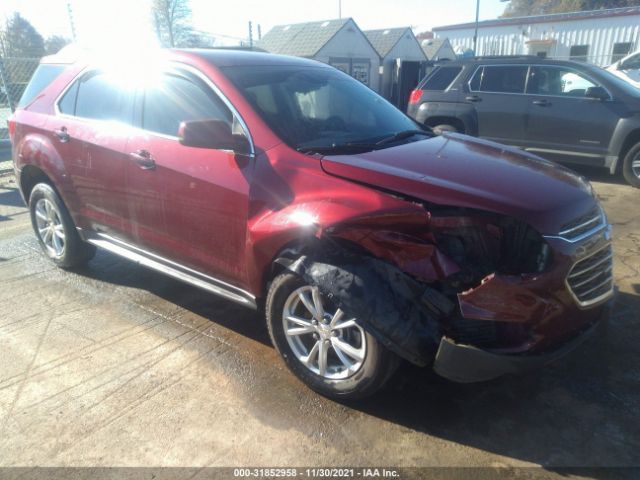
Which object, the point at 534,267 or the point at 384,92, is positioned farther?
the point at 384,92

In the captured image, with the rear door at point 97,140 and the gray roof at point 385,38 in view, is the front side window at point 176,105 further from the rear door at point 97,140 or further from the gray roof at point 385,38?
the gray roof at point 385,38

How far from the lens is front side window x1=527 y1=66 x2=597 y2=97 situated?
25.2 ft

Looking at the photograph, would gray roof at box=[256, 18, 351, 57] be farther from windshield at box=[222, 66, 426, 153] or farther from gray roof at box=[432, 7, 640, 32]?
windshield at box=[222, 66, 426, 153]

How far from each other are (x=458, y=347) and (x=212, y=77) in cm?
221

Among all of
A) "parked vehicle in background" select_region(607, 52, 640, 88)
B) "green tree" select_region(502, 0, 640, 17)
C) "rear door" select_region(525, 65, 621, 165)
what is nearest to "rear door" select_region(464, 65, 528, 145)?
"rear door" select_region(525, 65, 621, 165)

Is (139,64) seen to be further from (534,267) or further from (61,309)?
(534,267)

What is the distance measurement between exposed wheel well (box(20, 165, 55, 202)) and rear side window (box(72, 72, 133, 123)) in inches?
26.8

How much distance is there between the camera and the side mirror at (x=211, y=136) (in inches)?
116

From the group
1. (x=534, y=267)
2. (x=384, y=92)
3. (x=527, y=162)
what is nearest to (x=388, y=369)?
(x=534, y=267)

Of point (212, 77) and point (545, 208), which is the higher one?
point (212, 77)

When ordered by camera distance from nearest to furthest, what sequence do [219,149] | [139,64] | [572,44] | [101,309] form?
[219,149]
[139,64]
[101,309]
[572,44]

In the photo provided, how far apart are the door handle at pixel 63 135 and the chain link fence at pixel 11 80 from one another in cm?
661

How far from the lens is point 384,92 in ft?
80.6

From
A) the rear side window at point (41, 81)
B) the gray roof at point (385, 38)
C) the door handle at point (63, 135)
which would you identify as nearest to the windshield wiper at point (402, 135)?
the door handle at point (63, 135)
